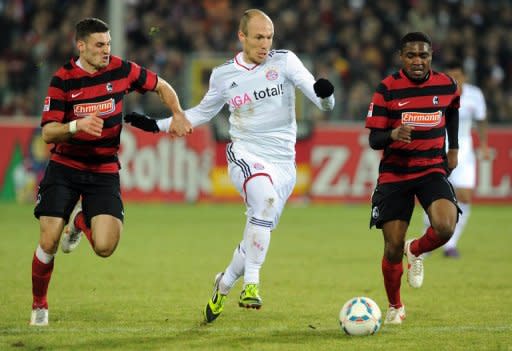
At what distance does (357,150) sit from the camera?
20.7 metres

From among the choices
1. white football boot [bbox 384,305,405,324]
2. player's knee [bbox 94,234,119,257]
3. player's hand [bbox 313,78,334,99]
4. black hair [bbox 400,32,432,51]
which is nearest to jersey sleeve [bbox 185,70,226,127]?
player's hand [bbox 313,78,334,99]

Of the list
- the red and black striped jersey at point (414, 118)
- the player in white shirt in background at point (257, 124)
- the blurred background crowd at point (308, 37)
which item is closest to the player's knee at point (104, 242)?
the player in white shirt in background at point (257, 124)

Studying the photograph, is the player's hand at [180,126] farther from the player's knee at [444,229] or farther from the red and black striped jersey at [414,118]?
the player's knee at [444,229]

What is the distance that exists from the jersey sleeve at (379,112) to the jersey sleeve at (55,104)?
7.85 ft

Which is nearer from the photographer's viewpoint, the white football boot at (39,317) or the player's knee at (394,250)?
the white football boot at (39,317)

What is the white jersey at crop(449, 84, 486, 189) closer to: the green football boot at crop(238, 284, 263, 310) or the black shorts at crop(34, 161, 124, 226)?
the green football boot at crop(238, 284, 263, 310)

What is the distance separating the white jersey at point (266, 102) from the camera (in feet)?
27.8

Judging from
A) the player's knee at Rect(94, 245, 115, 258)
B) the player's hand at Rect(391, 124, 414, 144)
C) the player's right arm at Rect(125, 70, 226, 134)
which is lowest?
the player's knee at Rect(94, 245, 115, 258)

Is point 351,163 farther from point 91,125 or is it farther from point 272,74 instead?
point 91,125

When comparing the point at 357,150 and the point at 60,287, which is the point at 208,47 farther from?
the point at 60,287

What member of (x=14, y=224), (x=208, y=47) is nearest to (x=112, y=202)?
(x=14, y=224)

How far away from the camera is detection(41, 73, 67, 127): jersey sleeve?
7.90 m

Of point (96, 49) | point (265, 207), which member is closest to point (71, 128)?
point (96, 49)

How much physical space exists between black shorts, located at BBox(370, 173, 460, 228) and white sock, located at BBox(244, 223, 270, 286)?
2.99 feet
